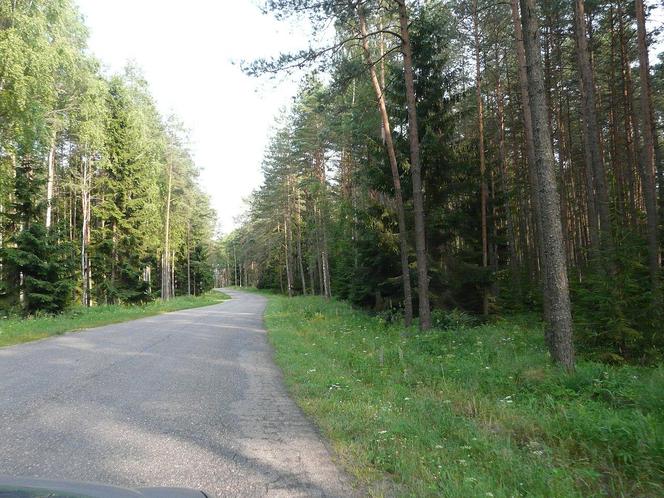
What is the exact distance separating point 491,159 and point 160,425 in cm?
1877

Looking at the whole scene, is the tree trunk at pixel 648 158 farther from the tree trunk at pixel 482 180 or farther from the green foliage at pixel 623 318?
the tree trunk at pixel 482 180

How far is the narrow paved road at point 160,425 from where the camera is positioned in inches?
153

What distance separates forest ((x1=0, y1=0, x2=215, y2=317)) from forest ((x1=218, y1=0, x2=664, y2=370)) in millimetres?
10666

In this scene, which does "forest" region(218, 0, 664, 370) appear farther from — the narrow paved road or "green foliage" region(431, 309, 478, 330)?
the narrow paved road

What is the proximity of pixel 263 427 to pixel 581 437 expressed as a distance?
3571 millimetres

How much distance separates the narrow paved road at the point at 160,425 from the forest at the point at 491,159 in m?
5.13

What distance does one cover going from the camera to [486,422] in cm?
516

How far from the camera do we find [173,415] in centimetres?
573

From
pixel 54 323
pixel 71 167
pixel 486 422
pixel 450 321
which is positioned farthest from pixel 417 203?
pixel 71 167

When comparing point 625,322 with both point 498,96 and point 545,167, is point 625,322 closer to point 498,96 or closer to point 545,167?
point 545,167

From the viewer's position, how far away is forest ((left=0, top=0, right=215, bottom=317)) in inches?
652

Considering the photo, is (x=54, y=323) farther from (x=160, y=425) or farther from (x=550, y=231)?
(x=550, y=231)

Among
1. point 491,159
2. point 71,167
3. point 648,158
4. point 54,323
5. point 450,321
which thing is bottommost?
point 450,321

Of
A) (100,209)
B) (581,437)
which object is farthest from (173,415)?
(100,209)
